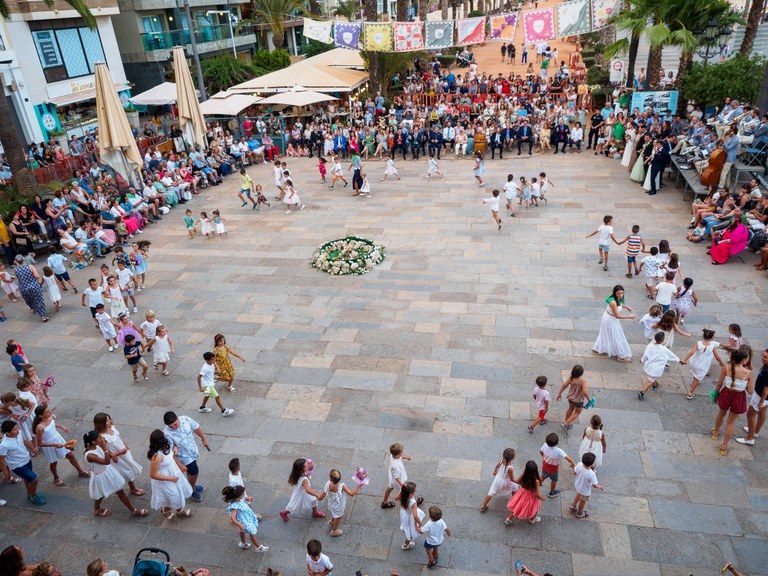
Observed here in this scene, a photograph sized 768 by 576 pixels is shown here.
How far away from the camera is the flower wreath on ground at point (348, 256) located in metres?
13.9

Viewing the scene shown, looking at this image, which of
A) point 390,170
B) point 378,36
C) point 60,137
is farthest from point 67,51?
point 390,170

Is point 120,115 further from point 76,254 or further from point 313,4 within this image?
point 313,4

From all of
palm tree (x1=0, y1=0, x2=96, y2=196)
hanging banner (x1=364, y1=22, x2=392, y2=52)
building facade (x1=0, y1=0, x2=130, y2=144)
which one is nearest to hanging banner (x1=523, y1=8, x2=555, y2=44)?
hanging banner (x1=364, y1=22, x2=392, y2=52)

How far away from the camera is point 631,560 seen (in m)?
6.45

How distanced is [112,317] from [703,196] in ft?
52.2

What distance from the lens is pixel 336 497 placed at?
6824 mm

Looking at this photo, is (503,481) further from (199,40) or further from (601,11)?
(199,40)

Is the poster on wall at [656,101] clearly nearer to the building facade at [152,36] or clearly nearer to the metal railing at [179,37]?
the building facade at [152,36]

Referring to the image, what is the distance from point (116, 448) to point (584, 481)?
237 inches

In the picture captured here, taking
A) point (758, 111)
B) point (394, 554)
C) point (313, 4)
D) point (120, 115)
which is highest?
point (313, 4)

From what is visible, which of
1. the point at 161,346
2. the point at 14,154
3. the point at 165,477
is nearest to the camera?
the point at 165,477

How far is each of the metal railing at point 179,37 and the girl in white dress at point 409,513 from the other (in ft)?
114

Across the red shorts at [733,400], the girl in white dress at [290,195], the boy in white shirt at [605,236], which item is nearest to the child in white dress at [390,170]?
the girl in white dress at [290,195]

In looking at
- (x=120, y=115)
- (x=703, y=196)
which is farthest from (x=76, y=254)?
(x=703, y=196)
